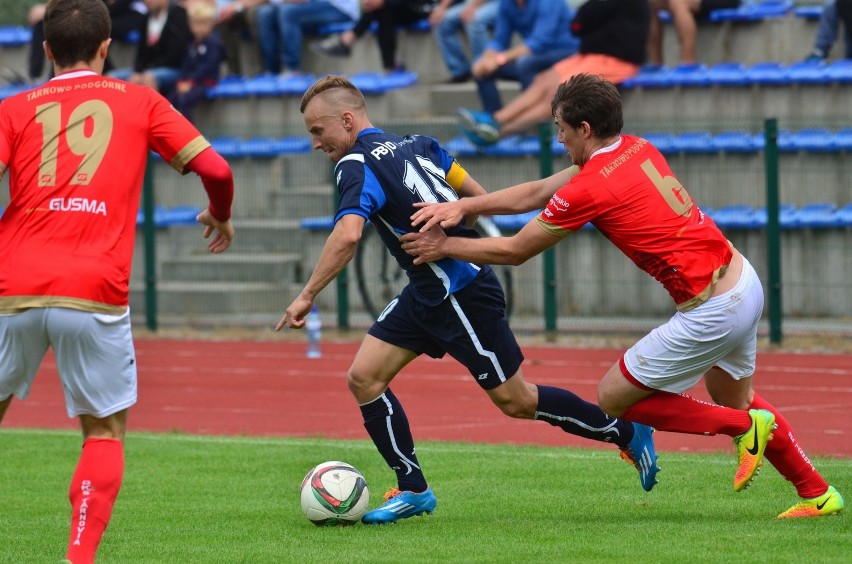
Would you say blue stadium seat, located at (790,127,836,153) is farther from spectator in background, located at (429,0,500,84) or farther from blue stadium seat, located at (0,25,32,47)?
blue stadium seat, located at (0,25,32,47)

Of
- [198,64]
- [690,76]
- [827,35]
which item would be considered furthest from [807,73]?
[198,64]

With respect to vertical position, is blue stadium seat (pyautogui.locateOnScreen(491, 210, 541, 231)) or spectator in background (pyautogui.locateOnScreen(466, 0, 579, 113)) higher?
spectator in background (pyautogui.locateOnScreen(466, 0, 579, 113))

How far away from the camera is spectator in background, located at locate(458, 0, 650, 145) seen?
16859 millimetres

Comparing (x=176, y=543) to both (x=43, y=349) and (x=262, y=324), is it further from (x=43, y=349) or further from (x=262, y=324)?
(x=262, y=324)

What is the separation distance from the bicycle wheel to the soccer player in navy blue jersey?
958cm

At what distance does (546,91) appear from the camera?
1712 centimetres

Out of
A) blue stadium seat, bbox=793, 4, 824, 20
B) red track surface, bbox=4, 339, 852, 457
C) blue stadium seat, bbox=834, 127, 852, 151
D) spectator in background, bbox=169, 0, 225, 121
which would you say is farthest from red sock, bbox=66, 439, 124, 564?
spectator in background, bbox=169, 0, 225, 121

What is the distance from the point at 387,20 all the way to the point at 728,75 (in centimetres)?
529

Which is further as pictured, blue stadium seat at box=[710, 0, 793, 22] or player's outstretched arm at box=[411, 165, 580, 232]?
blue stadium seat at box=[710, 0, 793, 22]

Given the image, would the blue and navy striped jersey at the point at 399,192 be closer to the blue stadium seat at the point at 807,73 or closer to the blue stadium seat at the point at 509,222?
the blue stadium seat at the point at 509,222

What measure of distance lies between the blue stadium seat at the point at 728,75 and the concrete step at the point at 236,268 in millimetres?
5636

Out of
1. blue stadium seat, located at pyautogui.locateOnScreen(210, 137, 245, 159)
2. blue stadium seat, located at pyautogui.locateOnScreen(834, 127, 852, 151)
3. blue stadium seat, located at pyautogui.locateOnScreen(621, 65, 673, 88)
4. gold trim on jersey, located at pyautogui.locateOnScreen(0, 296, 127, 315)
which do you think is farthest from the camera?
blue stadium seat, located at pyautogui.locateOnScreen(210, 137, 245, 159)

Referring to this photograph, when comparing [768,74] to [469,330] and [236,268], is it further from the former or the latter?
[469,330]

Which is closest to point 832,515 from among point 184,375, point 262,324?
point 184,375
